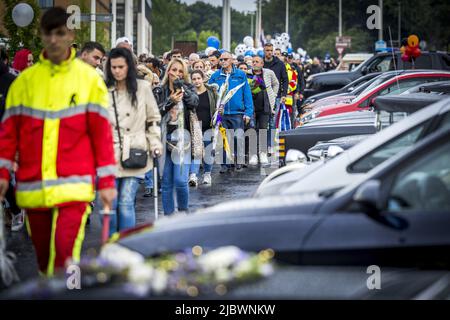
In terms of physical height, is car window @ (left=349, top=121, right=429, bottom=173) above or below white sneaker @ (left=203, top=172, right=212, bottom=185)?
above

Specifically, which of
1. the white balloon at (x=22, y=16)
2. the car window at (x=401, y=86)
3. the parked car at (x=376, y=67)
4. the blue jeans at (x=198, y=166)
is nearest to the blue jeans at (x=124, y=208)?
the blue jeans at (x=198, y=166)

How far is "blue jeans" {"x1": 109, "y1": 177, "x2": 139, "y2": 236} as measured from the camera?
8641mm

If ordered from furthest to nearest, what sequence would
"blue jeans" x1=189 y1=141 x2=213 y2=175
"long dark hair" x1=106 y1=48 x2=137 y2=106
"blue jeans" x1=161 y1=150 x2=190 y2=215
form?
"blue jeans" x1=189 y1=141 x2=213 y2=175
"blue jeans" x1=161 y1=150 x2=190 y2=215
"long dark hair" x1=106 y1=48 x2=137 y2=106

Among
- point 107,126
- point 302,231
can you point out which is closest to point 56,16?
point 107,126

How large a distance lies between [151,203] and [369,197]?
376 inches

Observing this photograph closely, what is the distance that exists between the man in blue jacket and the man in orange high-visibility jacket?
11245mm

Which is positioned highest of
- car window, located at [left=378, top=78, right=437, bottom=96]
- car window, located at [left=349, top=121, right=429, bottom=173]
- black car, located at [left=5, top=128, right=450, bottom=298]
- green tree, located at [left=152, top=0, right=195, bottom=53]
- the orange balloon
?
green tree, located at [left=152, top=0, right=195, bottom=53]

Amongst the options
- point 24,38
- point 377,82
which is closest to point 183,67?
point 377,82

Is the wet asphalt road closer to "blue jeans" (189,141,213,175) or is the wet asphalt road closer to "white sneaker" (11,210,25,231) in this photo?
"white sneaker" (11,210,25,231)

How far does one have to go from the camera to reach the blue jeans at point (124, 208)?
864cm

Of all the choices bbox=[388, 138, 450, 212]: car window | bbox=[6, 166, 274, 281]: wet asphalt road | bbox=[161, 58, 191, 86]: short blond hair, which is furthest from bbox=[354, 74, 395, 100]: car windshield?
bbox=[388, 138, 450, 212]: car window

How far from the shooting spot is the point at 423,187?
5.28 m
